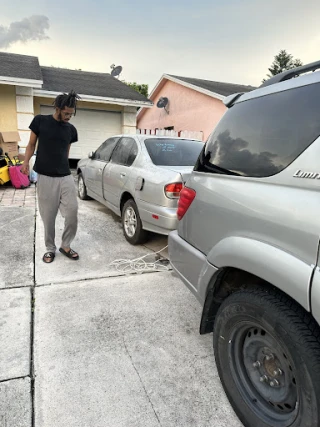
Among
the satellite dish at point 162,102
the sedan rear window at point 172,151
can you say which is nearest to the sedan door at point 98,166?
the sedan rear window at point 172,151

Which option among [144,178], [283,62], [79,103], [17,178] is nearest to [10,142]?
[17,178]

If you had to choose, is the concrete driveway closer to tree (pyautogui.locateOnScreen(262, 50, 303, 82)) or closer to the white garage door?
the white garage door

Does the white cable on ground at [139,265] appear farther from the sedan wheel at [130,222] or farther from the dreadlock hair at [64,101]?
the dreadlock hair at [64,101]

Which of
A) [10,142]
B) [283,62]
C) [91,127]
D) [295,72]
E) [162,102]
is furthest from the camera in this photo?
[283,62]

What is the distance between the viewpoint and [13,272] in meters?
3.55

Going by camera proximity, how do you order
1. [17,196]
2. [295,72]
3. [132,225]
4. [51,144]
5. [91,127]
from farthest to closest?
[91,127], [17,196], [132,225], [51,144], [295,72]

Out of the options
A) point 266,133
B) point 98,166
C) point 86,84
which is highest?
point 86,84

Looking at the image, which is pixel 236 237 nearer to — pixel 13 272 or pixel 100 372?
pixel 100 372

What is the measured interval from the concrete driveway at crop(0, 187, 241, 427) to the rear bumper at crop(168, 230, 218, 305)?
0.59 metres

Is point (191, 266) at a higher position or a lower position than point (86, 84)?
lower

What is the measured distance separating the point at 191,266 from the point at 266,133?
1.04 metres

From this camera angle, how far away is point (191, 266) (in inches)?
86.7

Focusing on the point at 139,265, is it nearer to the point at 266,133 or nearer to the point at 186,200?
the point at 186,200

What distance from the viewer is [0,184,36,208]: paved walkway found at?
653 cm
